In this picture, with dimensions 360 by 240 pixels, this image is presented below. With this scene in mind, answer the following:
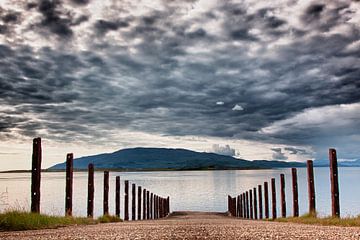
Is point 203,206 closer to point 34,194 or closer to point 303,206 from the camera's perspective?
point 303,206

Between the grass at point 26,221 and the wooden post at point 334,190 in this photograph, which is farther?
the wooden post at point 334,190

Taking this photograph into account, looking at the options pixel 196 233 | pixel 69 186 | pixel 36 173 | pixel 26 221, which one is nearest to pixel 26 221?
pixel 26 221

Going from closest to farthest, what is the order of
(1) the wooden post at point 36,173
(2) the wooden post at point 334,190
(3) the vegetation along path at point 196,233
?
(3) the vegetation along path at point 196,233 → (1) the wooden post at point 36,173 → (2) the wooden post at point 334,190

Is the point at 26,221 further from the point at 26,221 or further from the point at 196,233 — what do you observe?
the point at 196,233

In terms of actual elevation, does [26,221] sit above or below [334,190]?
Result: below

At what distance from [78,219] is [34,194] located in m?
1.84

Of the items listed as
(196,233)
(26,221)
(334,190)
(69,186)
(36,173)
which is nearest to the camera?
(196,233)

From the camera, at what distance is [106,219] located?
64.5 feet

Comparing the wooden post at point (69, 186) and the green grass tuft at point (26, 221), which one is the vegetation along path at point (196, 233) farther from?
the wooden post at point (69, 186)

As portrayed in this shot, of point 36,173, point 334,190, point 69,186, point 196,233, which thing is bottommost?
point 196,233

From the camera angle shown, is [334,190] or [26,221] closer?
[26,221]

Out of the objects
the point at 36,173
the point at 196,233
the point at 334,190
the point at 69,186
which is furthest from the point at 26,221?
the point at 334,190

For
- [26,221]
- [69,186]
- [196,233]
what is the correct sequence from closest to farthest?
1. [196,233]
2. [26,221]
3. [69,186]

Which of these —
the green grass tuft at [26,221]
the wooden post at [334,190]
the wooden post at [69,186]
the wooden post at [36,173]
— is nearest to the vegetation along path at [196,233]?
the green grass tuft at [26,221]
